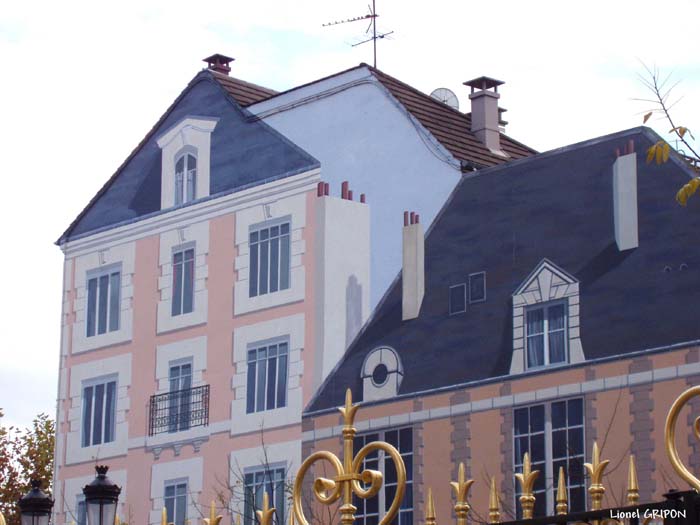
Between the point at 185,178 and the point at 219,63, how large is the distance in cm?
321

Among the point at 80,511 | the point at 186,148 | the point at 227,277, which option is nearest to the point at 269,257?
the point at 227,277

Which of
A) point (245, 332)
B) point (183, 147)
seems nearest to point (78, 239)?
point (183, 147)

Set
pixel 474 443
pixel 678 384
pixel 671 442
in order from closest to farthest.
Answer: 1. pixel 671 442
2. pixel 678 384
3. pixel 474 443

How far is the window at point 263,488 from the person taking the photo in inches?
1177

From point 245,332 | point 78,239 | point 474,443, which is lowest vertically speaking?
point 474,443

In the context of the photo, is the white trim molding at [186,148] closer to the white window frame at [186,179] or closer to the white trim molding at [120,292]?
the white window frame at [186,179]

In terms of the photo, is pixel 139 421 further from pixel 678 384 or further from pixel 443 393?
pixel 678 384

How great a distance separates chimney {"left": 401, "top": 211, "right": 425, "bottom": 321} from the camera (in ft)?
98.0

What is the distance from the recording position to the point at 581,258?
90.4 feet

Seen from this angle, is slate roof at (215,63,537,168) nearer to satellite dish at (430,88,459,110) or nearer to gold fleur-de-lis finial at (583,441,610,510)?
satellite dish at (430,88,459,110)

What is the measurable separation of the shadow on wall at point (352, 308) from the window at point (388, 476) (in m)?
2.30

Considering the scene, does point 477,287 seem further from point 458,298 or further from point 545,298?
point 545,298

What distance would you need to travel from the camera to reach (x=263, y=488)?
30266 millimetres

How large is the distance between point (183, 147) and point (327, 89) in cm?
385
